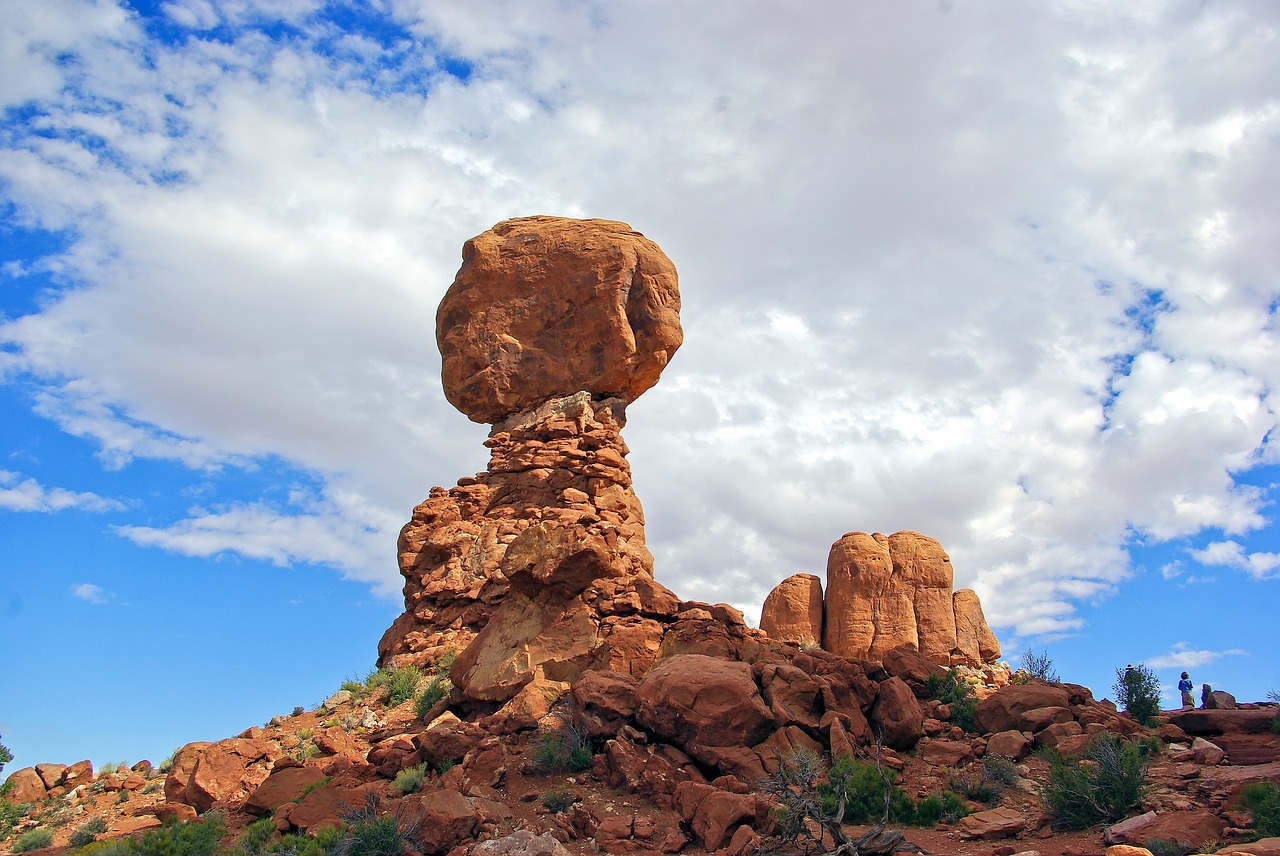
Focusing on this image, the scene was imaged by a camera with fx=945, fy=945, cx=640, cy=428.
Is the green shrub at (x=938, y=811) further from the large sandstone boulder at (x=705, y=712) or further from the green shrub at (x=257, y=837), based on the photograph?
the green shrub at (x=257, y=837)

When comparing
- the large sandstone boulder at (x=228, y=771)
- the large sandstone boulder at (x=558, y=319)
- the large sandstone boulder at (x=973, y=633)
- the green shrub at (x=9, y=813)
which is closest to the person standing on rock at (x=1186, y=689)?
the large sandstone boulder at (x=973, y=633)

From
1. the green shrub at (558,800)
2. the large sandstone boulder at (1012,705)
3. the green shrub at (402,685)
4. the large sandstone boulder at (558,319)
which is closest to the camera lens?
the green shrub at (558,800)

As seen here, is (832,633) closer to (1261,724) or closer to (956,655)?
(956,655)

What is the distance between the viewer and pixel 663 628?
1814 centimetres

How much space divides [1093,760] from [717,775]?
5290mm

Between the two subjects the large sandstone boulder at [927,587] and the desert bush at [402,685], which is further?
the large sandstone boulder at [927,587]

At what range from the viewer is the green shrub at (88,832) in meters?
16.1

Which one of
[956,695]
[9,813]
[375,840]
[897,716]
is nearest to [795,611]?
[956,695]

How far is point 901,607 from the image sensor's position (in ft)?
68.7

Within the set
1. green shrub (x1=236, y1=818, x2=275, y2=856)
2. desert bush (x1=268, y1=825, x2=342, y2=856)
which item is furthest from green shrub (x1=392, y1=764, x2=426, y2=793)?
green shrub (x1=236, y1=818, x2=275, y2=856)

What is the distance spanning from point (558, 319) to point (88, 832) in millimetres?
15043

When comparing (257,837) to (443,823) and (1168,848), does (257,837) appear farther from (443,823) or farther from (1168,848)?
(1168,848)

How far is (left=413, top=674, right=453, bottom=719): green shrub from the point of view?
18.8m

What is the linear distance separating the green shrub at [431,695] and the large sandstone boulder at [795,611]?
7.32m
